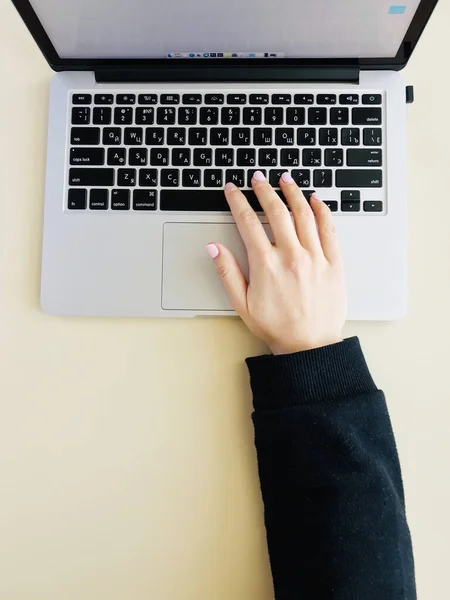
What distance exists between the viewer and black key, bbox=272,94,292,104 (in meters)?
0.62

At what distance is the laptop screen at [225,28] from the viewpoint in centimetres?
53

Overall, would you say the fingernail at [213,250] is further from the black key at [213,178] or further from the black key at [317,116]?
the black key at [317,116]

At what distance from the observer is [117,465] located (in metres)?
0.62

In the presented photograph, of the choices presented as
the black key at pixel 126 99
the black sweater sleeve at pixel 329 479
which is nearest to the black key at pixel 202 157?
the black key at pixel 126 99

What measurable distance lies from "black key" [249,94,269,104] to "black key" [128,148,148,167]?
0.46 ft

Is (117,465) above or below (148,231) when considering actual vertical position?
below

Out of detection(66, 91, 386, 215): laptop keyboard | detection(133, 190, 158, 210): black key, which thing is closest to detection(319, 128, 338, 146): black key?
detection(66, 91, 386, 215): laptop keyboard

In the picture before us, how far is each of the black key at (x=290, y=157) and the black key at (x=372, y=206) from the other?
0.09 m

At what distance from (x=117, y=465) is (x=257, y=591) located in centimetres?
22

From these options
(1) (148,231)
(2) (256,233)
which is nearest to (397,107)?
(2) (256,233)

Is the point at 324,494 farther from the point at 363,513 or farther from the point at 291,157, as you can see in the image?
the point at 291,157

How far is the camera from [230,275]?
23.4 inches

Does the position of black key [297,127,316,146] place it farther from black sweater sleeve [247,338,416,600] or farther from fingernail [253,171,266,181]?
black sweater sleeve [247,338,416,600]

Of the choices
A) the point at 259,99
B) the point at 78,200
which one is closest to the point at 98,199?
the point at 78,200
